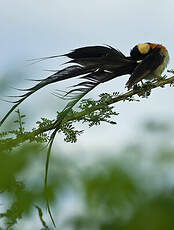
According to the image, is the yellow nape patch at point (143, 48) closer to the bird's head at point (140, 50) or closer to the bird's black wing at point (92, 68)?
the bird's head at point (140, 50)

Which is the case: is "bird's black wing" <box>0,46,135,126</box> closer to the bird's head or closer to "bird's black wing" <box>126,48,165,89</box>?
"bird's black wing" <box>126,48,165,89</box>

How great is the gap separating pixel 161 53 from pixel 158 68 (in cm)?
34

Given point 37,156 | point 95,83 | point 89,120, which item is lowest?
point 89,120

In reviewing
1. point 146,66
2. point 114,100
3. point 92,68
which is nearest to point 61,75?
point 92,68

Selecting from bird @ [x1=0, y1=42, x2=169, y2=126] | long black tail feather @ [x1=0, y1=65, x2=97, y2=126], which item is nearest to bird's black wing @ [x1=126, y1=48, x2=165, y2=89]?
bird @ [x1=0, y1=42, x2=169, y2=126]

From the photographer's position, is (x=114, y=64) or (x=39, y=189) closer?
(x=39, y=189)

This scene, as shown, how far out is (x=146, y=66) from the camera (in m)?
3.87

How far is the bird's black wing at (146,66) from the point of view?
135 inches

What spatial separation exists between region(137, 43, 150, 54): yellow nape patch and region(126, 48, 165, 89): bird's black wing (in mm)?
59

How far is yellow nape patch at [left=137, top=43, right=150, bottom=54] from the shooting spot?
14.1 feet

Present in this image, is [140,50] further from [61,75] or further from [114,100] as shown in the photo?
[61,75]

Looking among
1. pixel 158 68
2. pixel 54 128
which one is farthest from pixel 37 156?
pixel 158 68

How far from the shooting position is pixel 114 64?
3023mm

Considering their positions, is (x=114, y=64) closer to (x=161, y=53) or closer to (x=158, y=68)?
(x=158, y=68)
